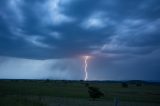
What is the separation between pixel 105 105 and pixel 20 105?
58.4 ft

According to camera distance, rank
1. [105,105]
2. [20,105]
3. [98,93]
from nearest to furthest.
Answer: [20,105] < [105,105] < [98,93]

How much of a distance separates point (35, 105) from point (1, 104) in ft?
9.28

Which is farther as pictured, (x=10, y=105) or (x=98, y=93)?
(x=98, y=93)

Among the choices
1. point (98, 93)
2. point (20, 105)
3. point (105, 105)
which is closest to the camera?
point (20, 105)

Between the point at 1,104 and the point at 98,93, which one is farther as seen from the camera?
the point at 98,93

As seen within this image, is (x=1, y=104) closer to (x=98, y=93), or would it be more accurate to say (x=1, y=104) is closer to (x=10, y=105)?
(x=10, y=105)

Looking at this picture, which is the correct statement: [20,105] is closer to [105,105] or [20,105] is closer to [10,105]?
[10,105]

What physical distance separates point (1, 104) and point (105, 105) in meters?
18.3

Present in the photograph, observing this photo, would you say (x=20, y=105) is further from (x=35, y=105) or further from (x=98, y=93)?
(x=98, y=93)

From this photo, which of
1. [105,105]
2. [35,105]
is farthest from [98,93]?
[35,105]

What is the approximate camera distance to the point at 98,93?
5088 centimetres

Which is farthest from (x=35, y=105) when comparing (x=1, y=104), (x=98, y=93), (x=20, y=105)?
(x=98, y=93)

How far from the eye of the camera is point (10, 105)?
18.8 metres

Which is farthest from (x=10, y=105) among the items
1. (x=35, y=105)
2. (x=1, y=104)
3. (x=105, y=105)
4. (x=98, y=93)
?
(x=98, y=93)
